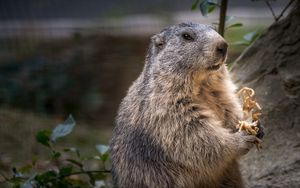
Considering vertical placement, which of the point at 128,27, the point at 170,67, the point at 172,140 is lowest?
the point at 128,27

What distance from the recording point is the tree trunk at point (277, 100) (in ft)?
15.8

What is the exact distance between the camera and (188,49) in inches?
178

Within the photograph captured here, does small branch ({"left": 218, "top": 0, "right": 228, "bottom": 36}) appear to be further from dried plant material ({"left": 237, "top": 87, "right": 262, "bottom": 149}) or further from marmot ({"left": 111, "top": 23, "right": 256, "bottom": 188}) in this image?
marmot ({"left": 111, "top": 23, "right": 256, "bottom": 188})

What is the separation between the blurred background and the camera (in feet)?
29.6

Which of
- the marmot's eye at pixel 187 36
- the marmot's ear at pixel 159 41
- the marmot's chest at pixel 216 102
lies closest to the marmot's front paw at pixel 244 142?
the marmot's chest at pixel 216 102

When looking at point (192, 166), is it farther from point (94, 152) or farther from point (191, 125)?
point (94, 152)

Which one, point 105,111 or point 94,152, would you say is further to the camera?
point 105,111


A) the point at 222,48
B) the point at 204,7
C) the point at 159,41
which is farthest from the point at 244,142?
the point at 204,7

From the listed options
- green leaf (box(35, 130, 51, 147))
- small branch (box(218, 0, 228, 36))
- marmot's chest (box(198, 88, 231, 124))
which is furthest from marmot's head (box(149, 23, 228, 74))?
green leaf (box(35, 130, 51, 147))

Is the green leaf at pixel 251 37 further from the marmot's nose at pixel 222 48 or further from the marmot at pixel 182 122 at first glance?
the marmot's nose at pixel 222 48

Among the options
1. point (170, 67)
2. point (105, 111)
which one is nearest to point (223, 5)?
point (170, 67)

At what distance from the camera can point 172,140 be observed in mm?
4359

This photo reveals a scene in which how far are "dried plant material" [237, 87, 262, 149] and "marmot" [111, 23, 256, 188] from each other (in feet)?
0.17

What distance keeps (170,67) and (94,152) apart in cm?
298
